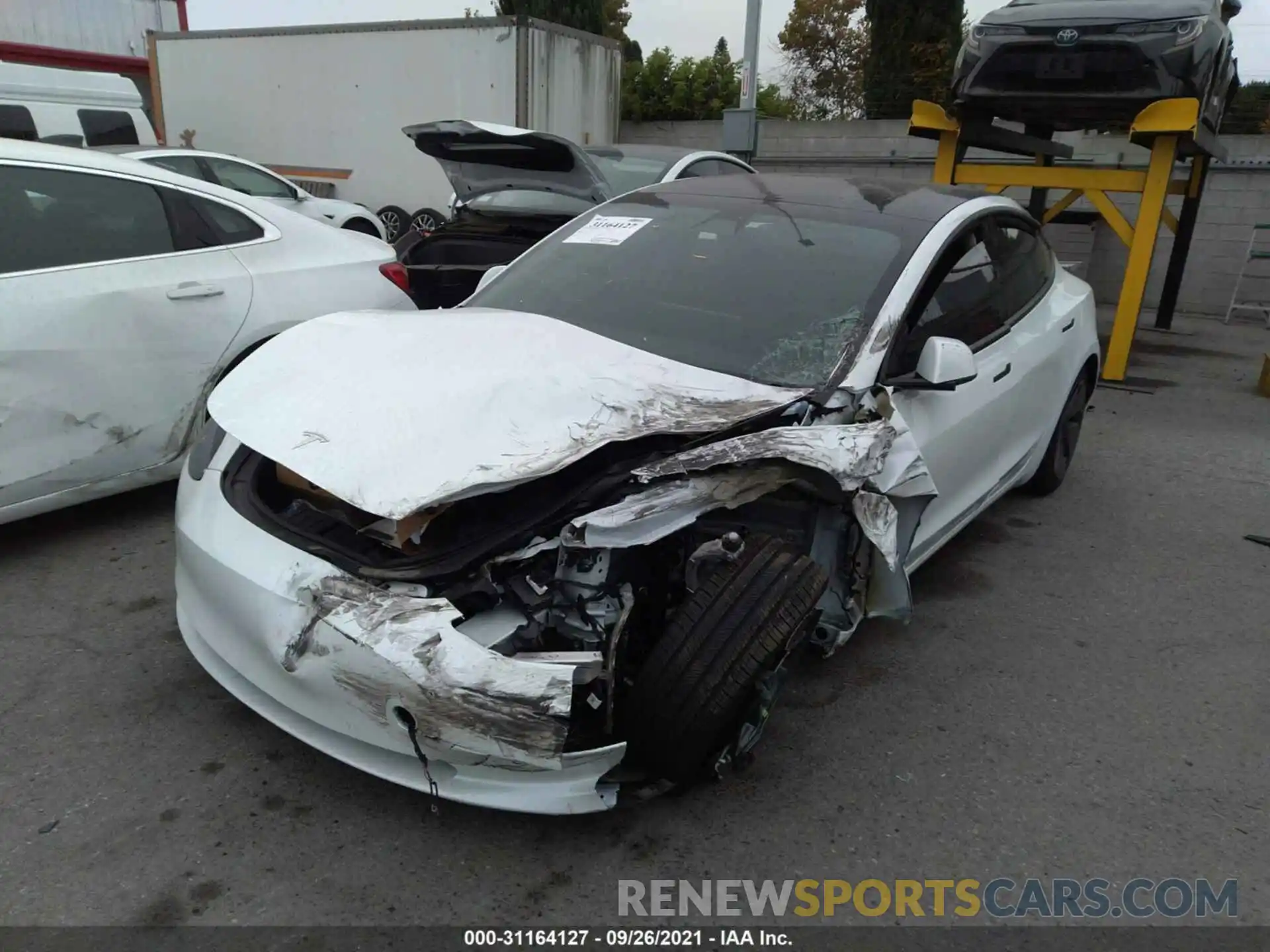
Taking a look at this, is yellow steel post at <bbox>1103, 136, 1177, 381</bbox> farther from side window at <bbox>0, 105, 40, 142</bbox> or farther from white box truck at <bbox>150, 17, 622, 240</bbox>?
side window at <bbox>0, 105, 40, 142</bbox>

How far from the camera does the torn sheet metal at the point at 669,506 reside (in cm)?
221

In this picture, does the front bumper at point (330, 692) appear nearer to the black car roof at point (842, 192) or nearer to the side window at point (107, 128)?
the black car roof at point (842, 192)

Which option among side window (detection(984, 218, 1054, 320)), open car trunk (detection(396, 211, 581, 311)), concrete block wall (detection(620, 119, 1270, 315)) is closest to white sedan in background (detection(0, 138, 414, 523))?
open car trunk (detection(396, 211, 581, 311))

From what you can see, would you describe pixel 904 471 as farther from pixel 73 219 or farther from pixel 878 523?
pixel 73 219

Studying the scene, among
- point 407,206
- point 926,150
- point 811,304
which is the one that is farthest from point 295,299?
point 926,150

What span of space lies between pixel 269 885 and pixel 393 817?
0.33 metres

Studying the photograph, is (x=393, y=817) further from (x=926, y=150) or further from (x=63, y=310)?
(x=926, y=150)

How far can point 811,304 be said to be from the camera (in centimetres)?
314

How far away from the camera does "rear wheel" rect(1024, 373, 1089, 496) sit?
4.60 meters

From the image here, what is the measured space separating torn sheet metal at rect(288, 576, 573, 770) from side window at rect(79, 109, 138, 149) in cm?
977

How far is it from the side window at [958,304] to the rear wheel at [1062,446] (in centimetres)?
105

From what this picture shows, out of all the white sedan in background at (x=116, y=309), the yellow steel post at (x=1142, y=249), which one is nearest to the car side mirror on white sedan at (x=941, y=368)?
the white sedan in background at (x=116, y=309)

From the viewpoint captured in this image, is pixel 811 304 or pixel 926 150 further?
pixel 926 150

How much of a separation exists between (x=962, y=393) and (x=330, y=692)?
2.29m
